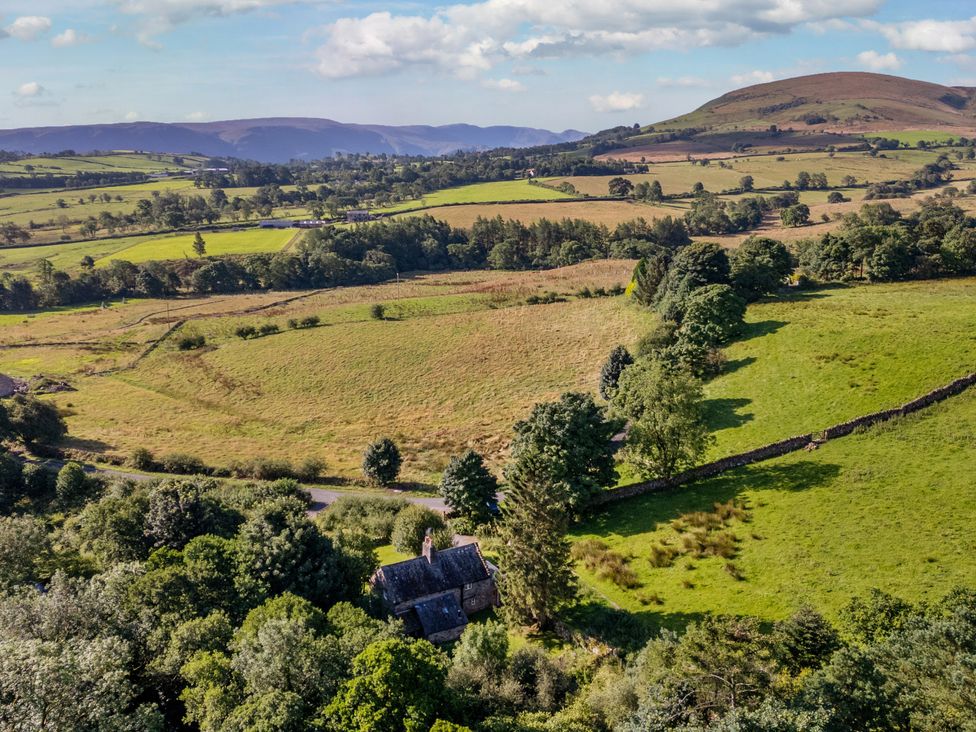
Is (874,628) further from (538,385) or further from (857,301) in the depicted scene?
(857,301)

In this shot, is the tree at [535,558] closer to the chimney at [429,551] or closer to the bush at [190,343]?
the chimney at [429,551]

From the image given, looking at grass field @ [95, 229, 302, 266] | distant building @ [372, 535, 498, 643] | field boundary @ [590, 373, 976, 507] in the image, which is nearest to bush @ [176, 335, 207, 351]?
grass field @ [95, 229, 302, 266]

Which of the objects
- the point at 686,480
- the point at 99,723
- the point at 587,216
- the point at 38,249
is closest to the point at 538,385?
the point at 686,480

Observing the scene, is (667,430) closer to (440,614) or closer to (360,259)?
(440,614)

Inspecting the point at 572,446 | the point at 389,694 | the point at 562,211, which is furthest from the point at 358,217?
the point at 389,694

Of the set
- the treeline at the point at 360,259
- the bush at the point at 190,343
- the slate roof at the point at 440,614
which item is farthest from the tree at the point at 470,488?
the treeline at the point at 360,259
